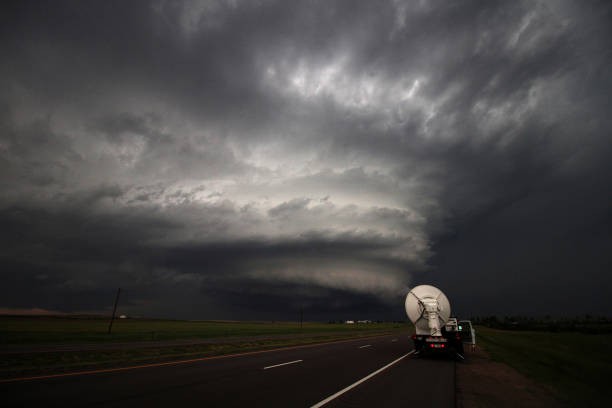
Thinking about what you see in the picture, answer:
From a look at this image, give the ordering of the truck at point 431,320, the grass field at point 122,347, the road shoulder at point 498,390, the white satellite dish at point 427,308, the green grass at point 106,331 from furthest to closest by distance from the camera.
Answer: the green grass at point 106,331 < the white satellite dish at point 427,308 < the truck at point 431,320 < the grass field at point 122,347 < the road shoulder at point 498,390

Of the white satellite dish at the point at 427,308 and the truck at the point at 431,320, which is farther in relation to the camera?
the white satellite dish at the point at 427,308

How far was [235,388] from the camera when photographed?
8711 millimetres

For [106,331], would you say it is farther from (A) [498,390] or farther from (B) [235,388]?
(A) [498,390]

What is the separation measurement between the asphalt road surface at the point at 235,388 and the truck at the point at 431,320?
5.42m

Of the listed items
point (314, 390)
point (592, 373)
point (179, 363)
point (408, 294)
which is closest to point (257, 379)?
point (314, 390)

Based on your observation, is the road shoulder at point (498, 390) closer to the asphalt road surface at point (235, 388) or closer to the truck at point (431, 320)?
the asphalt road surface at point (235, 388)

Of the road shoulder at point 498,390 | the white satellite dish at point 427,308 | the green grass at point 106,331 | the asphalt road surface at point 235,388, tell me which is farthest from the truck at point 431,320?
the green grass at point 106,331

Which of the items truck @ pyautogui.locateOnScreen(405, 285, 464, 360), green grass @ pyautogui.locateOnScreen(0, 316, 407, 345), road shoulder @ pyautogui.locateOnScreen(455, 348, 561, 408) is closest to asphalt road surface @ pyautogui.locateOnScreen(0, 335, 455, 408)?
road shoulder @ pyautogui.locateOnScreen(455, 348, 561, 408)

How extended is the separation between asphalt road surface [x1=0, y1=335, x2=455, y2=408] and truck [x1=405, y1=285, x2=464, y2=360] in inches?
213

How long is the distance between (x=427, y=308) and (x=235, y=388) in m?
13.7

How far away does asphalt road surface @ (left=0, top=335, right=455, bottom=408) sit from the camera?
23.6 ft

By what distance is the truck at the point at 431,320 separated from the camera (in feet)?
58.9

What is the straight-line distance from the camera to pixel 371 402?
7.82 m

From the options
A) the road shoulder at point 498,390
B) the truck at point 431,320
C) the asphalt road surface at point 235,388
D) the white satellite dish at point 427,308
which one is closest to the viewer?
the asphalt road surface at point 235,388
